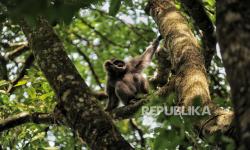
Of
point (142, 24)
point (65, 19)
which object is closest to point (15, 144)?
point (65, 19)

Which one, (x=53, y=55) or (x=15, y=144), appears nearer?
(x=53, y=55)

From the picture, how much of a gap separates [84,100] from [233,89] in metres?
2.01

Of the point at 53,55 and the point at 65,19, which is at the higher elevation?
the point at 65,19

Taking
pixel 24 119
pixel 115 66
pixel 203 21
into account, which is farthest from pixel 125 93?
pixel 24 119

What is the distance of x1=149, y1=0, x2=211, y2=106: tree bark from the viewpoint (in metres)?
5.06

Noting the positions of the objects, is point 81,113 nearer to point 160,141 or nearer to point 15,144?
point 160,141

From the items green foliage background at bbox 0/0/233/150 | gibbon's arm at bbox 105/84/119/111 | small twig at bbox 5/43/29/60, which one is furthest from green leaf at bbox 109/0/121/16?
small twig at bbox 5/43/29/60

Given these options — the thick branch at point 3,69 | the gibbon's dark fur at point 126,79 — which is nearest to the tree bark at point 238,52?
the thick branch at point 3,69

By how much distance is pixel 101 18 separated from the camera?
1429cm

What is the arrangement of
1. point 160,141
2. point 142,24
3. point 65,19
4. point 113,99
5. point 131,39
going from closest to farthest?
point 65,19 < point 160,141 < point 113,99 < point 142,24 < point 131,39

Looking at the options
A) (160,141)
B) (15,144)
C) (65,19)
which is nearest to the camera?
(65,19)

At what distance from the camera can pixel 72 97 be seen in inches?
176

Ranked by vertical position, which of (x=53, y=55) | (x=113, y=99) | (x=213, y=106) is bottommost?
(x=113, y=99)

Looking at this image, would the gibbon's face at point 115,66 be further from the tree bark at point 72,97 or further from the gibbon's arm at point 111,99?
the tree bark at point 72,97
